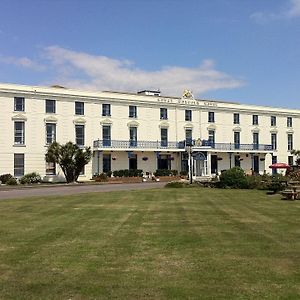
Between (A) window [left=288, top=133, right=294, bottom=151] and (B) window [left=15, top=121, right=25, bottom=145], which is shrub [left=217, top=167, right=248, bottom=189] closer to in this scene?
(B) window [left=15, top=121, right=25, bottom=145]

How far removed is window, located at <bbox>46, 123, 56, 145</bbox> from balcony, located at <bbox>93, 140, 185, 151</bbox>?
16.1 feet

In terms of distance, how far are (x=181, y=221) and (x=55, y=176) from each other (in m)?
38.8

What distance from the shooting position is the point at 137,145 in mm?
58312

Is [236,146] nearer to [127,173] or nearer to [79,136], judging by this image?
[127,173]

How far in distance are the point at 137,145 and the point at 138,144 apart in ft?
0.98

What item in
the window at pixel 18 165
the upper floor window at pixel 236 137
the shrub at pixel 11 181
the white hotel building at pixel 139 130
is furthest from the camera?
the upper floor window at pixel 236 137

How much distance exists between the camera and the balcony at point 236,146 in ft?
209

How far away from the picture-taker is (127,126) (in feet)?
192

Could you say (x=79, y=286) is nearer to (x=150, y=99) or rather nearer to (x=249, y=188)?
(x=249, y=188)

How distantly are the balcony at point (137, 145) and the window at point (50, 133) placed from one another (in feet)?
16.1

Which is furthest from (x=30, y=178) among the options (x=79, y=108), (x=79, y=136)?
(x=79, y=108)

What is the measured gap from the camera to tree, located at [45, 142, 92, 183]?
155 feet

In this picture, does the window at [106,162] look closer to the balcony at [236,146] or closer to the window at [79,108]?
the window at [79,108]

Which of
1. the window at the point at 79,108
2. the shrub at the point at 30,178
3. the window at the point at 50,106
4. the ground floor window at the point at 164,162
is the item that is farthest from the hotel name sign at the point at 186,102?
the shrub at the point at 30,178
